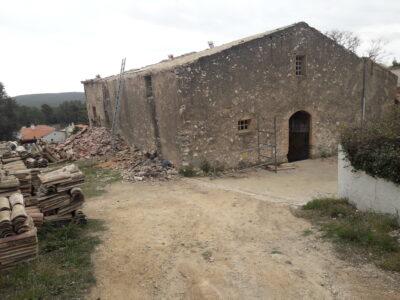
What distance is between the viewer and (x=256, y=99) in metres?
14.3

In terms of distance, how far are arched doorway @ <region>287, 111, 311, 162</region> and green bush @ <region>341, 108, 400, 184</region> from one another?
6935 millimetres

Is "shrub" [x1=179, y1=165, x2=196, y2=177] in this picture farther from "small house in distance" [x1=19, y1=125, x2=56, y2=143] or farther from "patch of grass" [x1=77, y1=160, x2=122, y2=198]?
"small house in distance" [x1=19, y1=125, x2=56, y2=143]

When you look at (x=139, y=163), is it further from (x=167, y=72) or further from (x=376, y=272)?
(x=376, y=272)

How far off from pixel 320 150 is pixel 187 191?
7.69 m

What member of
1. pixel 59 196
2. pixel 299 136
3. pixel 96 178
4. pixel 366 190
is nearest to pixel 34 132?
pixel 96 178

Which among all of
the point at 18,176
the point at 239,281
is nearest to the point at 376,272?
the point at 239,281

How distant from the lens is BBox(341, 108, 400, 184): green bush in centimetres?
750

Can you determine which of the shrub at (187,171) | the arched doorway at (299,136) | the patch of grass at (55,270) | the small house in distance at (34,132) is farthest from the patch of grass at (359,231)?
the small house in distance at (34,132)

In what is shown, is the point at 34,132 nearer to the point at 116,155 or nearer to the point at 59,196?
the point at 116,155

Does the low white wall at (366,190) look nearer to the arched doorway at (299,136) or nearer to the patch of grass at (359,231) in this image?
the patch of grass at (359,231)

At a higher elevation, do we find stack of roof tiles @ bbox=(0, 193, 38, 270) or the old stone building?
the old stone building

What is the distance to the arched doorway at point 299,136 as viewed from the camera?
16.0m

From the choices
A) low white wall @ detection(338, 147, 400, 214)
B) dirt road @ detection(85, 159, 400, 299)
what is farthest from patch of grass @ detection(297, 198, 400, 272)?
dirt road @ detection(85, 159, 400, 299)

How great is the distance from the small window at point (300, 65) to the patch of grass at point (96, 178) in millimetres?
8525
